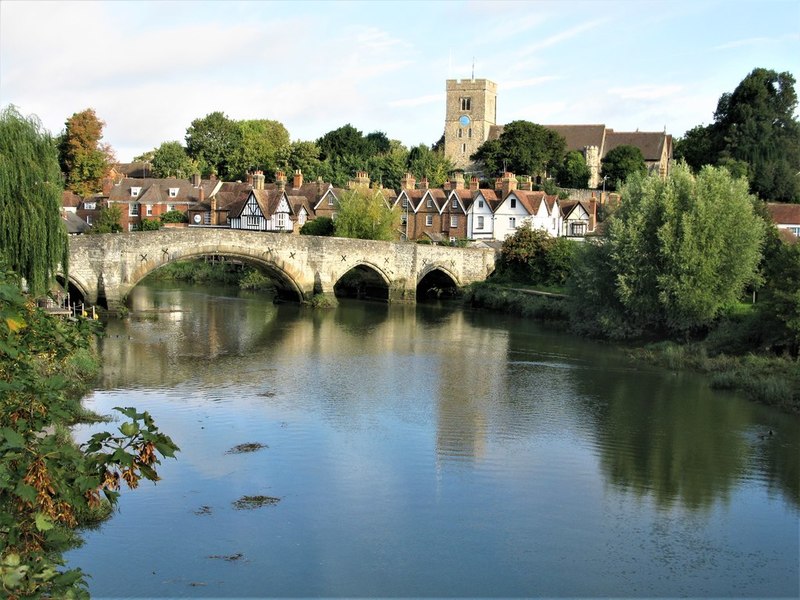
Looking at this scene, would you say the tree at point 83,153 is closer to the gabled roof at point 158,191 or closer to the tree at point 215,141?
the gabled roof at point 158,191

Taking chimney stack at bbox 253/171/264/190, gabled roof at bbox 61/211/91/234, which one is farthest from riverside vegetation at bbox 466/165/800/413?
chimney stack at bbox 253/171/264/190

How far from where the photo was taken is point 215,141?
84312mm

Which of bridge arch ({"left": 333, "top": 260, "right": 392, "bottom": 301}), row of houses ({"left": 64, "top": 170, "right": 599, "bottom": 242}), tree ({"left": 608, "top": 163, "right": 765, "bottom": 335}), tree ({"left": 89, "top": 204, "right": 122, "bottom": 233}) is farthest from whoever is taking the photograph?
tree ({"left": 89, "top": 204, "right": 122, "bottom": 233})

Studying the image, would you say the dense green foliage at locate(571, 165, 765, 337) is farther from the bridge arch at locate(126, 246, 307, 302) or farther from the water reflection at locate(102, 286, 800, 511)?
the bridge arch at locate(126, 246, 307, 302)

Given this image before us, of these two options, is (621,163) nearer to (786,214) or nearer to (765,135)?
(765,135)

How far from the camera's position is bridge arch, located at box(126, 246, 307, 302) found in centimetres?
3684

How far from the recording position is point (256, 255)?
40.3 m

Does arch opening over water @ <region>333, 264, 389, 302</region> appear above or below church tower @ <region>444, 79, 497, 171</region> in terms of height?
below

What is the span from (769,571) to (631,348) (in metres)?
18.3

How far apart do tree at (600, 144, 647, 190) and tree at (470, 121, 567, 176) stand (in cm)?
405

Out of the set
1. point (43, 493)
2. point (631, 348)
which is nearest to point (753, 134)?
point (631, 348)

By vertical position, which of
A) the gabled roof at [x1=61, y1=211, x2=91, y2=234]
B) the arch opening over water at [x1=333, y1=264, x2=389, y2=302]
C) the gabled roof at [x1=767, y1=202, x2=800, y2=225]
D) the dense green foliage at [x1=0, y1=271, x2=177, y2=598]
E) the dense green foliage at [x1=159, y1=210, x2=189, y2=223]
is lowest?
the arch opening over water at [x1=333, y1=264, x2=389, y2=302]

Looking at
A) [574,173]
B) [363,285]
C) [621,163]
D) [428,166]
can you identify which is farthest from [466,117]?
[363,285]

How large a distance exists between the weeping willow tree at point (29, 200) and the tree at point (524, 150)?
168 feet
